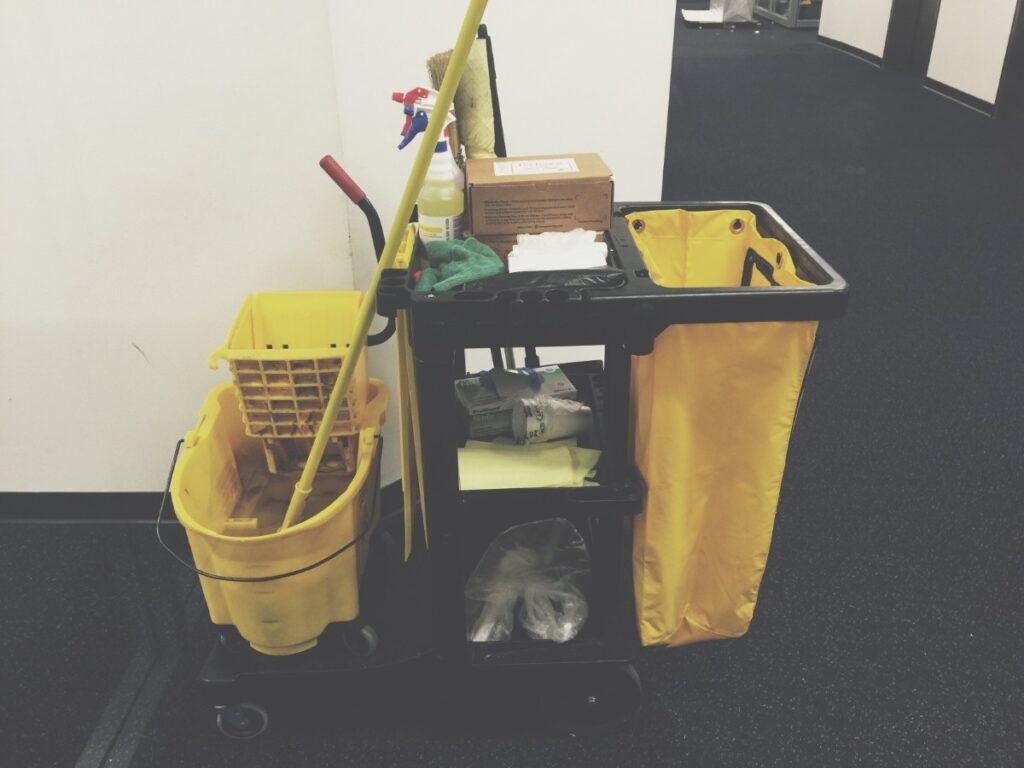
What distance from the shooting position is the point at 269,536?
1138 millimetres

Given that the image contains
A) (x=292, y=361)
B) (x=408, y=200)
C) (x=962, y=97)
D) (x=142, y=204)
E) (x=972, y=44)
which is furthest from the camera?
(x=962, y=97)

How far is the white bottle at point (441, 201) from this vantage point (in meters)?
1.06

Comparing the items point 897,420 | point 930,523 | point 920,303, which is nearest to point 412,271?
point 930,523

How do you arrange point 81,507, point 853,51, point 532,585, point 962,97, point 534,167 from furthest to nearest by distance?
point 853,51, point 962,97, point 81,507, point 532,585, point 534,167

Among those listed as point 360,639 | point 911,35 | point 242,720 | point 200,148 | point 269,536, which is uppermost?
point 200,148

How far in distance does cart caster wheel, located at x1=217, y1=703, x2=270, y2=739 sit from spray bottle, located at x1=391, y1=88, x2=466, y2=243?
30.5 inches

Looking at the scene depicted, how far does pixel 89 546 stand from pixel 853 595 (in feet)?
5.06

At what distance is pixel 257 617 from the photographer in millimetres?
1219

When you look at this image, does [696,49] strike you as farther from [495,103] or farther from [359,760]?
[359,760]

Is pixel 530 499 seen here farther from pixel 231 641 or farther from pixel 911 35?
pixel 911 35

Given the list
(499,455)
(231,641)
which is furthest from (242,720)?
(499,455)

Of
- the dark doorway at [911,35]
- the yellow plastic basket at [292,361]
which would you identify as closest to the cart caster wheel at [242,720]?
the yellow plastic basket at [292,361]

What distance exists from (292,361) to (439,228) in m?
0.33

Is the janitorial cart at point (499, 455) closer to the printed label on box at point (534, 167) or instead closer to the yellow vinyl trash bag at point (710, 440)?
the yellow vinyl trash bag at point (710, 440)
